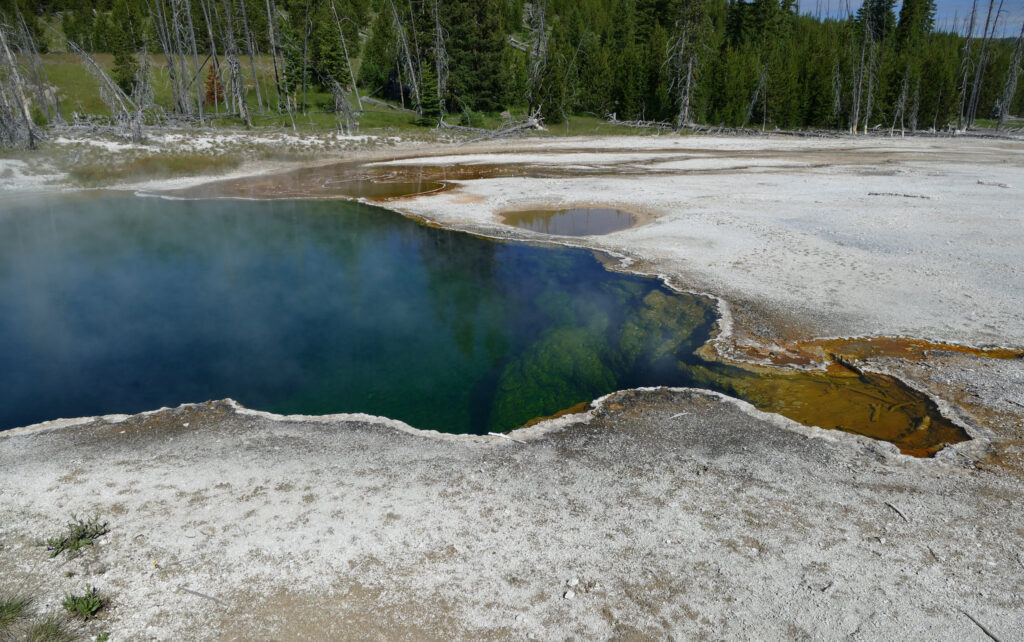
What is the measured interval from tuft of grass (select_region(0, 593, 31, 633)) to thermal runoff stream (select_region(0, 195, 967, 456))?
3579 mm

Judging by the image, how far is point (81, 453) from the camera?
248 inches

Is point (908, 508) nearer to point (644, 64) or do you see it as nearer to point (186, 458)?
point (186, 458)

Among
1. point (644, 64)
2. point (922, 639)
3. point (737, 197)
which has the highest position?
point (644, 64)

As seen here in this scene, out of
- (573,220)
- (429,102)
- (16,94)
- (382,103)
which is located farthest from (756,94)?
(16,94)

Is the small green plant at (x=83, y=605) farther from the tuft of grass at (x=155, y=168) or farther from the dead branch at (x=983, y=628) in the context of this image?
the tuft of grass at (x=155, y=168)

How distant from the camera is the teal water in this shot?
8289 millimetres

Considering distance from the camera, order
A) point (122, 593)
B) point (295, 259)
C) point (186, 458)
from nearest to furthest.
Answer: point (122, 593) < point (186, 458) < point (295, 259)

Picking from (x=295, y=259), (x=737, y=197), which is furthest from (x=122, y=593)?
(x=737, y=197)

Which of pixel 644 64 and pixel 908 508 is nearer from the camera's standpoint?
pixel 908 508

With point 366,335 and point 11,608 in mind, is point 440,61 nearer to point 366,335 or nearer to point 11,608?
point 366,335

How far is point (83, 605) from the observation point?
169 inches

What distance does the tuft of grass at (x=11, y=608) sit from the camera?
4.16 metres

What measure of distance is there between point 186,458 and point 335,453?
1.53m

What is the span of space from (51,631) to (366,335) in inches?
→ 262
